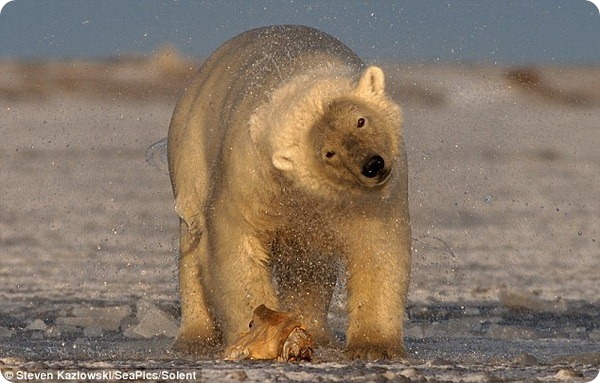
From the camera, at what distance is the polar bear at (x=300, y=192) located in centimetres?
537

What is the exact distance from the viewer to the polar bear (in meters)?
5.37

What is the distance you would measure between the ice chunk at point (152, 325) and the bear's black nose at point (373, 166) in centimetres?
220

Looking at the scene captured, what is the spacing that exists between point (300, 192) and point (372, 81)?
482 millimetres

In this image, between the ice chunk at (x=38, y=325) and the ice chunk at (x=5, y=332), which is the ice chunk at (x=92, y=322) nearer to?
the ice chunk at (x=38, y=325)

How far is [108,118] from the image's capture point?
74.2ft

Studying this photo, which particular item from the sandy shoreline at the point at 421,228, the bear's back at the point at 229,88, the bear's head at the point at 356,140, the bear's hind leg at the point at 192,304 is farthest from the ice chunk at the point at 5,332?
the bear's head at the point at 356,140

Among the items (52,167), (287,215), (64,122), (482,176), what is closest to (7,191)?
(52,167)

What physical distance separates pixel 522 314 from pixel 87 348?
8.03ft

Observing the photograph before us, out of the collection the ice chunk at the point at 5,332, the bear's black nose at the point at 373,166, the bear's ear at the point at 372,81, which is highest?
the bear's ear at the point at 372,81

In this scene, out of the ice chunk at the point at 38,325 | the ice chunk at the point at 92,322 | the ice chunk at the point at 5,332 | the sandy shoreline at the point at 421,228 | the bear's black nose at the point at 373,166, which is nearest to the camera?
the bear's black nose at the point at 373,166

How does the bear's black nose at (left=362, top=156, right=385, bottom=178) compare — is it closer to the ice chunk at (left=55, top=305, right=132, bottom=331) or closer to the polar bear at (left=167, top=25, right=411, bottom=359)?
the polar bear at (left=167, top=25, right=411, bottom=359)

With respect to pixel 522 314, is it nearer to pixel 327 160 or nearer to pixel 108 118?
pixel 327 160

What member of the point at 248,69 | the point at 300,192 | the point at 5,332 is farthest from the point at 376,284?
the point at 5,332

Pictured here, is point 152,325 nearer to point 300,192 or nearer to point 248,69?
point 248,69
